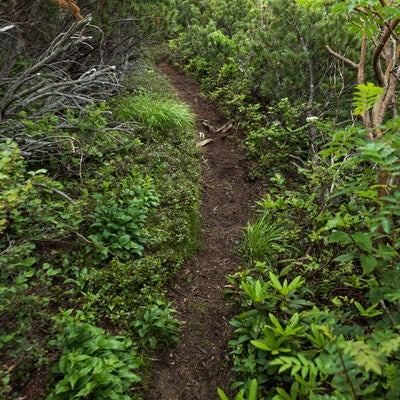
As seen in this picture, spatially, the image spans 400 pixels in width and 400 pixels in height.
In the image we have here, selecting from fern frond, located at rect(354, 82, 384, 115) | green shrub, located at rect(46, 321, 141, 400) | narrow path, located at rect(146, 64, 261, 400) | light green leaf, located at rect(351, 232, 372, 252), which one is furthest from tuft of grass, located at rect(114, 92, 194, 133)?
light green leaf, located at rect(351, 232, 372, 252)

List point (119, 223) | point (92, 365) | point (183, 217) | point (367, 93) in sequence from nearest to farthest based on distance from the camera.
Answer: point (367, 93) → point (92, 365) → point (119, 223) → point (183, 217)

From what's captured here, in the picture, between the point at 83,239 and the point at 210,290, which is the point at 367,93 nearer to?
the point at 210,290

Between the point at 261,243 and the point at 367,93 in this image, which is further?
the point at 261,243

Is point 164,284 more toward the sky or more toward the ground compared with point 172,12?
more toward the ground

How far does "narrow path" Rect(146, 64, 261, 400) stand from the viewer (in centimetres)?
278

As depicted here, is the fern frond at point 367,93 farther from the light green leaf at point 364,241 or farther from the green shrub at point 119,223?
the green shrub at point 119,223

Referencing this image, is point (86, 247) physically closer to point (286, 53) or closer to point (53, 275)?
point (53, 275)

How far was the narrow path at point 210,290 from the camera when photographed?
278 cm

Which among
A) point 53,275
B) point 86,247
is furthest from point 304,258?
point 53,275

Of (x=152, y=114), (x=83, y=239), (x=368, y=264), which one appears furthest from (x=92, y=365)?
(x=152, y=114)

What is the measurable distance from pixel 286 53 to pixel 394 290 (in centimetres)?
442

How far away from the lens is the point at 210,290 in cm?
360

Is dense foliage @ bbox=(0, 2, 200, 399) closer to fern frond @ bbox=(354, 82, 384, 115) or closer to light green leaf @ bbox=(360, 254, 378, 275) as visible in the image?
light green leaf @ bbox=(360, 254, 378, 275)

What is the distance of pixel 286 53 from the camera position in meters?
5.44
